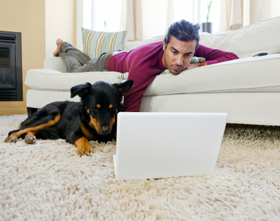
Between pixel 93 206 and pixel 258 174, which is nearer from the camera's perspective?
pixel 93 206

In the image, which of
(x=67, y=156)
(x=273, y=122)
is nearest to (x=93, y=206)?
(x=67, y=156)

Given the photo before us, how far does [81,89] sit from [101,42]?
191 cm

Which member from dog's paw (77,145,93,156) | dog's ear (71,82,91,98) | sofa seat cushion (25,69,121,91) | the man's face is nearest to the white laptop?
dog's paw (77,145,93,156)

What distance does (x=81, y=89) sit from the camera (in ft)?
4.28

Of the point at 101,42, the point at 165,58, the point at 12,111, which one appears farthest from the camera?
the point at 12,111

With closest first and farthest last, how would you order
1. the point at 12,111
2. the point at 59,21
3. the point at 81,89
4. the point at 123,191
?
the point at 123,191 < the point at 81,89 < the point at 12,111 < the point at 59,21

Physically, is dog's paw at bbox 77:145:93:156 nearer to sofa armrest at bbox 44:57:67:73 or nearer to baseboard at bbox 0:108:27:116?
sofa armrest at bbox 44:57:67:73

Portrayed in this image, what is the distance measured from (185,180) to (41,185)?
574 millimetres

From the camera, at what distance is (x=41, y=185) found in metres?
0.78

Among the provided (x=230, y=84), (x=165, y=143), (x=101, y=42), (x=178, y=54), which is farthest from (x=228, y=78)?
(x=101, y=42)

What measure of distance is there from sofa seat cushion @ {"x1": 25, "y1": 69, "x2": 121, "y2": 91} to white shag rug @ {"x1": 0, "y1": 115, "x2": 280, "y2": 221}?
100 centimetres

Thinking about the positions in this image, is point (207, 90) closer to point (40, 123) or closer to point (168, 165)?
point (168, 165)

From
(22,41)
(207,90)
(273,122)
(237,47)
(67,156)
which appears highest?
(22,41)

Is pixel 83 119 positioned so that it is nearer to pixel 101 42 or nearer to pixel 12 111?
pixel 101 42
